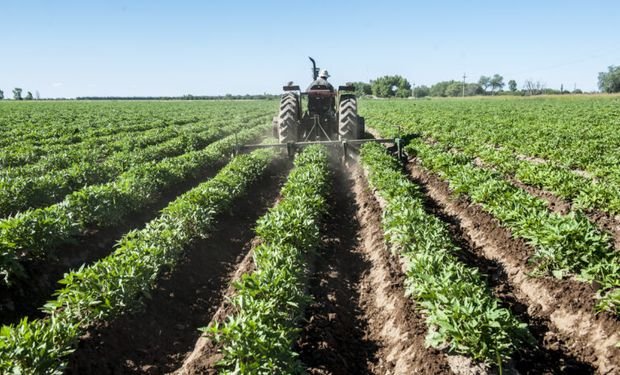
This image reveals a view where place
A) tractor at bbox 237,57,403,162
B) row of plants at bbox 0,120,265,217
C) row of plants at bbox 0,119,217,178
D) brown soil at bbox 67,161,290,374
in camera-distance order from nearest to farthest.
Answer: brown soil at bbox 67,161,290,374, row of plants at bbox 0,120,265,217, row of plants at bbox 0,119,217,178, tractor at bbox 237,57,403,162

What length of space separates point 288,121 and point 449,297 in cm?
1007

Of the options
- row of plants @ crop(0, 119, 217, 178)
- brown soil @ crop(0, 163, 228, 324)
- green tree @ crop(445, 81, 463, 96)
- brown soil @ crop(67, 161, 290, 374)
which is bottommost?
brown soil @ crop(67, 161, 290, 374)

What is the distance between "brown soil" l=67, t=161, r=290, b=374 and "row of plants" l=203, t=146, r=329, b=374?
495 mm

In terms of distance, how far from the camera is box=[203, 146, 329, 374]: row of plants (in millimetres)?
3465

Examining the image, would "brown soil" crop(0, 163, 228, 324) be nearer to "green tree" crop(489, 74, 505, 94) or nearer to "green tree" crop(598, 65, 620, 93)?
"green tree" crop(598, 65, 620, 93)

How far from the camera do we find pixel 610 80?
82375mm

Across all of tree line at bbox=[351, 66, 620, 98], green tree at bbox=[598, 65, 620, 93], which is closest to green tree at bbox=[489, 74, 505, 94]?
tree line at bbox=[351, 66, 620, 98]

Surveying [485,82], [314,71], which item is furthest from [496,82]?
[314,71]

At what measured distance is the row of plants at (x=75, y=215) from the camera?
17.9 feet

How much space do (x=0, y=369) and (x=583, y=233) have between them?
5846 millimetres

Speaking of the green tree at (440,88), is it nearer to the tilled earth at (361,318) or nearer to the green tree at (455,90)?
the green tree at (455,90)

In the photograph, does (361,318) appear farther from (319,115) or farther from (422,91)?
(422,91)

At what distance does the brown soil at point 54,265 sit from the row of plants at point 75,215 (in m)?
0.13

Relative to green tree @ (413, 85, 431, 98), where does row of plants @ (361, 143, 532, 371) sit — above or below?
below
